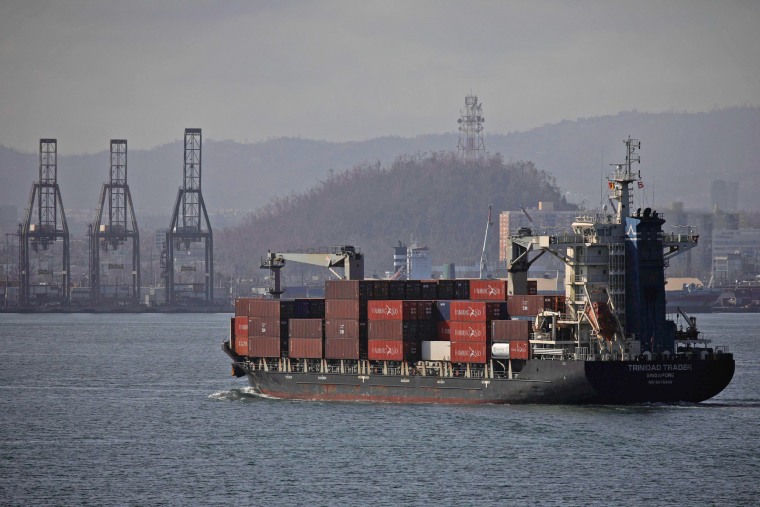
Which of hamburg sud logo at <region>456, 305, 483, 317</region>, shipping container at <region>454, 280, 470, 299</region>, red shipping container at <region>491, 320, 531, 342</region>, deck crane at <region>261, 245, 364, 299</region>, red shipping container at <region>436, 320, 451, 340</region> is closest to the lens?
red shipping container at <region>491, 320, 531, 342</region>

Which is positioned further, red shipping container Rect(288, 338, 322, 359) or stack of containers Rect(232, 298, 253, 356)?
stack of containers Rect(232, 298, 253, 356)

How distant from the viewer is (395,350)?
2913 inches

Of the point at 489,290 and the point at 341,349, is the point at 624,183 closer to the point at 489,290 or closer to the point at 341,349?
the point at 489,290

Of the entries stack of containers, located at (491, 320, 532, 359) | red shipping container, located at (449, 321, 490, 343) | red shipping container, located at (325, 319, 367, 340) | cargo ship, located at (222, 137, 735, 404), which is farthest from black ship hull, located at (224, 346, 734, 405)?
red shipping container, located at (325, 319, 367, 340)

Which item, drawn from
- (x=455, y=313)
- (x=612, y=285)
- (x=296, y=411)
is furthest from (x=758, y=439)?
(x=296, y=411)

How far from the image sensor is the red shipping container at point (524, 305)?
7438cm

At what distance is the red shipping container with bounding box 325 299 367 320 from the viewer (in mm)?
75875

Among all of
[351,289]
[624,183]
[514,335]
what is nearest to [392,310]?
[351,289]

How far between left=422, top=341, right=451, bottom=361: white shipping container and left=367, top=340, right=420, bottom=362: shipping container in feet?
1.21

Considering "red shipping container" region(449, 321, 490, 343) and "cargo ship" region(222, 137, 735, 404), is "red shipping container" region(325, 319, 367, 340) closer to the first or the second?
"cargo ship" region(222, 137, 735, 404)

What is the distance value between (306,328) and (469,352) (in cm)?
1047

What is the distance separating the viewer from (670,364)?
68.6 m

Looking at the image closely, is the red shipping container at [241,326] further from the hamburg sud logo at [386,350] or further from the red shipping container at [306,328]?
the hamburg sud logo at [386,350]

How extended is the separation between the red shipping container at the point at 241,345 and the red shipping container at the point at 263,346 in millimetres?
1314
